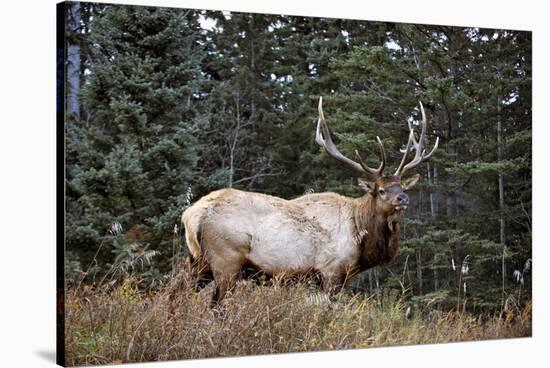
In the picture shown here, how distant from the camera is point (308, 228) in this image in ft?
28.2

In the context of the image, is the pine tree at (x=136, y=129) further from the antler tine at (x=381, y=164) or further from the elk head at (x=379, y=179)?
the antler tine at (x=381, y=164)

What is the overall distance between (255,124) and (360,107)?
106 cm

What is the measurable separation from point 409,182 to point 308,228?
1.08 meters

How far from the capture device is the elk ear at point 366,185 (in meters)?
8.76

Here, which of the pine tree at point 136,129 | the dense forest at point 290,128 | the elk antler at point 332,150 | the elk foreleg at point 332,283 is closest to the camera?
the pine tree at point 136,129

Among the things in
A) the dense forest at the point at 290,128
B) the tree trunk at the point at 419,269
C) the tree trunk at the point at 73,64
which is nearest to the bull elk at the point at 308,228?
the dense forest at the point at 290,128

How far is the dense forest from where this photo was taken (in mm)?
7871

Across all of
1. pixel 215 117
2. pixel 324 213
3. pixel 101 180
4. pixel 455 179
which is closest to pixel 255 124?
pixel 215 117

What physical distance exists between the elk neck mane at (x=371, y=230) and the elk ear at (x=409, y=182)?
279 mm

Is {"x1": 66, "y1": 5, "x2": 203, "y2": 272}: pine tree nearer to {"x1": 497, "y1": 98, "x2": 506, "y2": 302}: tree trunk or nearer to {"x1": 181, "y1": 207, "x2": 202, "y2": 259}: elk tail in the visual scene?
{"x1": 181, "y1": 207, "x2": 202, "y2": 259}: elk tail

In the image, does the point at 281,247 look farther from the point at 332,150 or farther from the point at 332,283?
the point at 332,150

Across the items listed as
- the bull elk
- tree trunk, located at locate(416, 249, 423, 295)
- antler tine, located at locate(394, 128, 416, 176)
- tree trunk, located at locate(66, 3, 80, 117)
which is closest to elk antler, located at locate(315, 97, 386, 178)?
the bull elk

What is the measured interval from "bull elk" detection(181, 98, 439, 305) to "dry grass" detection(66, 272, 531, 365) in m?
0.21

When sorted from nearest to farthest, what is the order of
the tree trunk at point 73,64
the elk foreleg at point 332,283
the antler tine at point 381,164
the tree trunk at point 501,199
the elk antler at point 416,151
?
the tree trunk at point 73,64
the elk foreleg at point 332,283
the antler tine at point 381,164
the elk antler at point 416,151
the tree trunk at point 501,199
